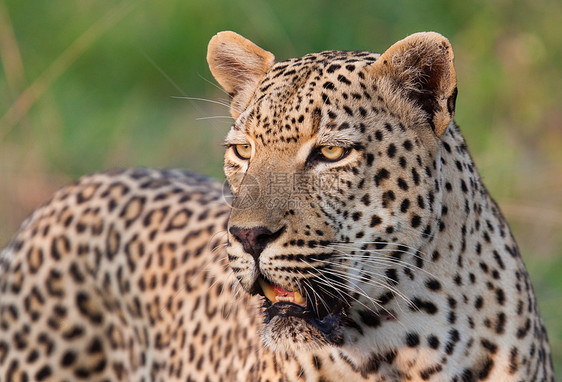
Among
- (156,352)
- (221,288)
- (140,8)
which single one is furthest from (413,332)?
(140,8)

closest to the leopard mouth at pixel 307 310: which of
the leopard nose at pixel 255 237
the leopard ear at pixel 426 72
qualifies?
the leopard nose at pixel 255 237

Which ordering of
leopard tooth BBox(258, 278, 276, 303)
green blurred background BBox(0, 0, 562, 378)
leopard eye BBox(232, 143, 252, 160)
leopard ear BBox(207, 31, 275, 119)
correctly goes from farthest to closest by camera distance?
green blurred background BBox(0, 0, 562, 378) → leopard ear BBox(207, 31, 275, 119) → leopard eye BBox(232, 143, 252, 160) → leopard tooth BBox(258, 278, 276, 303)

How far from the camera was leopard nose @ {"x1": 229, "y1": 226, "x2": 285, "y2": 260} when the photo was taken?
4531 millimetres

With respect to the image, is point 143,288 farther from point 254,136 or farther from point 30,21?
point 30,21

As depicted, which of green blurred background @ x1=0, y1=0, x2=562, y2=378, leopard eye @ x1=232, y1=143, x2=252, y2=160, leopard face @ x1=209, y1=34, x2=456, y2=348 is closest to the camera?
leopard face @ x1=209, y1=34, x2=456, y2=348

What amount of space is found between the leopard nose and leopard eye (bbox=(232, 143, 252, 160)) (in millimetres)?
703

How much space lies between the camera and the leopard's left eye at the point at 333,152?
482 centimetres

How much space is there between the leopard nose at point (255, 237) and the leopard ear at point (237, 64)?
1.16 metres

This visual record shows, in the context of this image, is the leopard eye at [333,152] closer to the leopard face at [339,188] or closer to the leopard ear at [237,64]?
the leopard face at [339,188]

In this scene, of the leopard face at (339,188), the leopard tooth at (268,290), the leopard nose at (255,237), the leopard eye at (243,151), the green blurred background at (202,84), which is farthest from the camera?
the green blurred background at (202,84)

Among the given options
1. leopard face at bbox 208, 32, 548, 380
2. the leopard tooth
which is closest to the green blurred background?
leopard face at bbox 208, 32, 548, 380

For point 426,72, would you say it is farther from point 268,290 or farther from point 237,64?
point 268,290

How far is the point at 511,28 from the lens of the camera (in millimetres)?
12195
